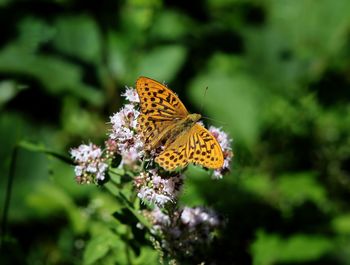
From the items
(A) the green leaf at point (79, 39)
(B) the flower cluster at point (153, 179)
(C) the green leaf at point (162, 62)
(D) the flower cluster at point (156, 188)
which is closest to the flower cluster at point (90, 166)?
(B) the flower cluster at point (153, 179)

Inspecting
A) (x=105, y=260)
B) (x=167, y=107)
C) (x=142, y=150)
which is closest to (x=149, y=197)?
(x=142, y=150)

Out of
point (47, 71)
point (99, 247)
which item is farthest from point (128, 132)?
point (47, 71)

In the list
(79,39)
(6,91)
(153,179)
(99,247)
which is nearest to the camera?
(153,179)

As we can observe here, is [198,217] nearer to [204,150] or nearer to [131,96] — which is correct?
[204,150]

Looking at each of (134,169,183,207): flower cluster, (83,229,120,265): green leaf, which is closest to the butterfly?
(134,169,183,207): flower cluster

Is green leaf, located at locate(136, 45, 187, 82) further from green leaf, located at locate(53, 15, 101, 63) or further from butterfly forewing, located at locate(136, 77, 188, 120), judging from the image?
butterfly forewing, located at locate(136, 77, 188, 120)

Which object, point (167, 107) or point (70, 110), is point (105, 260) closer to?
point (167, 107)

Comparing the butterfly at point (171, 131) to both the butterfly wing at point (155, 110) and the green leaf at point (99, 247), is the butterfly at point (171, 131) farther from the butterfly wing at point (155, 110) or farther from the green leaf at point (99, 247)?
the green leaf at point (99, 247)
